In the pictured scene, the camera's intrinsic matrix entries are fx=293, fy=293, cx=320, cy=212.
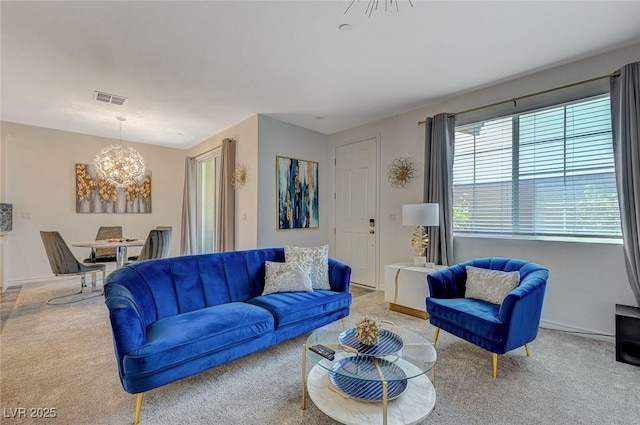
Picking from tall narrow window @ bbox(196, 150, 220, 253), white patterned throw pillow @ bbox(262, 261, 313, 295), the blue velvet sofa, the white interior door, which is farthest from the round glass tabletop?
tall narrow window @ bbox(196, 150, 220, 253)

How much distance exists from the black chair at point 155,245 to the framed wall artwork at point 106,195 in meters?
2.11

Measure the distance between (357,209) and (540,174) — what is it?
8.42 ft

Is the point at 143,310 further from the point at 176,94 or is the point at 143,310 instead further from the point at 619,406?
the point at 619,406

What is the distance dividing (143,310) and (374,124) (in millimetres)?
4051

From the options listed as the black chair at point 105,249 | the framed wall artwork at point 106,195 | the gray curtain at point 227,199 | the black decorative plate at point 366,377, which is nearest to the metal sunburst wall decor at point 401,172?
the gray curtain at point 227,199

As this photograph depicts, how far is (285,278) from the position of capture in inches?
114

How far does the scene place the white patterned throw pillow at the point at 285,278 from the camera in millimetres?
2875

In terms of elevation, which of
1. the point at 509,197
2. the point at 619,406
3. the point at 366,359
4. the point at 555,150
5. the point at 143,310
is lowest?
the point at 619,406

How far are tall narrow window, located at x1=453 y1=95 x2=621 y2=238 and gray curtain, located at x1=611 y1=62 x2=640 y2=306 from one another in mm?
175

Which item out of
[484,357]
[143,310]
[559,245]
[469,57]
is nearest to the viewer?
[143,310]

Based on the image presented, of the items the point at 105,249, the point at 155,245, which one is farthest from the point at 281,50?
the point at 105,249

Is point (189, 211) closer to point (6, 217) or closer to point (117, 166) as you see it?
point (117, 166)

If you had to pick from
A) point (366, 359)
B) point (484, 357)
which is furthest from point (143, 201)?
point (484, 357)

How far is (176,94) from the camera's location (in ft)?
12.1
